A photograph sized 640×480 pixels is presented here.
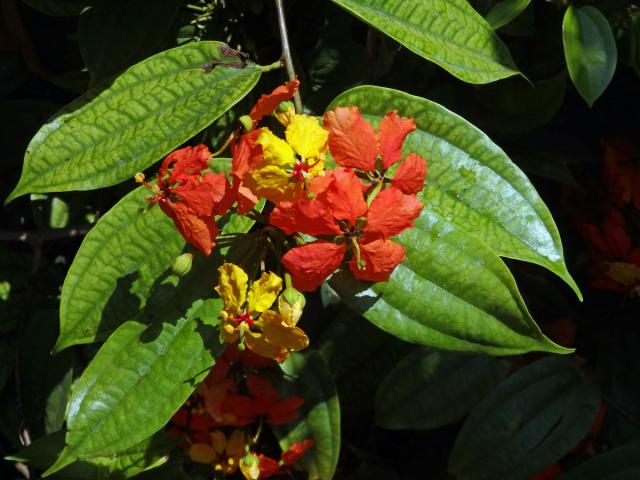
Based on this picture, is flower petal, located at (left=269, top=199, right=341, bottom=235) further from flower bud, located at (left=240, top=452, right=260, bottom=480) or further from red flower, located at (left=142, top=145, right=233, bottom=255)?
flower bud, located at (left=240, top=452, right=260, bottom=480)

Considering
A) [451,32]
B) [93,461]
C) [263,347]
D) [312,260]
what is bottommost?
[93,461]

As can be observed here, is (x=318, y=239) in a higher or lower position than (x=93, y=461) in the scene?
higher

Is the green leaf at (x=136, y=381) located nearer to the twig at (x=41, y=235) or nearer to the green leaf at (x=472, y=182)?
the green leaf at (x=472, y=182)

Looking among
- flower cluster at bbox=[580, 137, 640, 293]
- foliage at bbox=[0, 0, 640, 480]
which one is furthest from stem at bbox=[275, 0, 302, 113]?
flower cluster at bbox=[580, 137, 640, 293]

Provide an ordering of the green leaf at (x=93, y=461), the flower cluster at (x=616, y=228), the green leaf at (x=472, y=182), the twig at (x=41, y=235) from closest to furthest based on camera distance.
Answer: the green leaf at (x=472, y=182)
the green leaf at (x=93, y=461)
the twig at (x=41, y=235)
the flower cluster at (x=616, y=228)

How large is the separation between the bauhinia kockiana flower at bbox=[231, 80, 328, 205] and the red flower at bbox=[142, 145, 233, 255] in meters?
0.02

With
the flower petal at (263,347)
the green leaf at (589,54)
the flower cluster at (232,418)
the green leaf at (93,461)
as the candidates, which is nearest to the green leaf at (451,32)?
the green leaf at (589,54)

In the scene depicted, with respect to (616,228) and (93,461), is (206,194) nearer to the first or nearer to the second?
(93,461)

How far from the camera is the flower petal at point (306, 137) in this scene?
0.79 m

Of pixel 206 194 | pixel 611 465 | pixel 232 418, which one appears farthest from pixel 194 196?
pixel 611 465

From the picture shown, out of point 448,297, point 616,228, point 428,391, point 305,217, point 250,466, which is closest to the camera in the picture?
point 305,217

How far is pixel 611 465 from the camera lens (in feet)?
3.83

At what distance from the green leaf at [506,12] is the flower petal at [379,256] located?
Answer: 0.34 m

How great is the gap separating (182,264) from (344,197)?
18 cm
